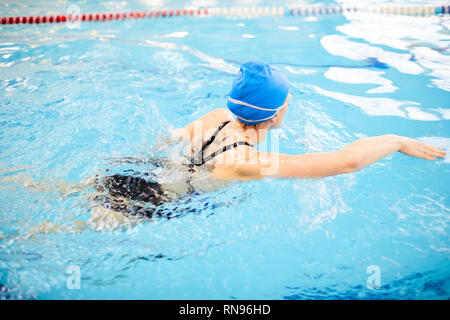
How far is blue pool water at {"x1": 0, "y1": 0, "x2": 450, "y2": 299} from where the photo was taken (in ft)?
8.23

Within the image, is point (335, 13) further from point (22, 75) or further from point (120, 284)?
point (120, 284)

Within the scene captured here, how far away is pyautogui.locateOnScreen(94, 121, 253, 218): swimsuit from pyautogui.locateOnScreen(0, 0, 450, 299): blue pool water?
5.5 inches

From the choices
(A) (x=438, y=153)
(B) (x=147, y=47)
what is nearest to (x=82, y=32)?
(B) (x=147, y=47)

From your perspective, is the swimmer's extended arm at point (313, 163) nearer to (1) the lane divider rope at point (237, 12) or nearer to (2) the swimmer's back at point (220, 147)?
(2) the swimmer's back at point (220, 147)

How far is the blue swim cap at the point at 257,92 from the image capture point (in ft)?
7.93

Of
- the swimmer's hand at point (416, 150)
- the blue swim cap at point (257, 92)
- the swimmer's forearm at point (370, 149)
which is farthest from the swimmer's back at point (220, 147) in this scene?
the swimmer's hand at point (416, 150)

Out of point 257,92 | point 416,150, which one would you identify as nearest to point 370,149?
point 416,150

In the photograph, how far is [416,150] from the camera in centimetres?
279

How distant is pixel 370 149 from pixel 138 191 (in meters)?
1.81

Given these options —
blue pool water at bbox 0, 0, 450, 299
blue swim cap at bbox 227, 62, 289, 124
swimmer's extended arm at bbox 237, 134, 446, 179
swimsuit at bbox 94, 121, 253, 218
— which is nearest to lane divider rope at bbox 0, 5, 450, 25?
blue pool water at bbox 0, 0, 450, 299

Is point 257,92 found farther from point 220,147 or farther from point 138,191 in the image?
point 138,191

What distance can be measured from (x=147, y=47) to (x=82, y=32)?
183 centimetres

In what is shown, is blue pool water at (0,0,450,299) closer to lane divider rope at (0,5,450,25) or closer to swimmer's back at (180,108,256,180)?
swimmer's back at (180,108,256,180)

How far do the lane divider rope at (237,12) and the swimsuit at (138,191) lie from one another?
6.72 m
